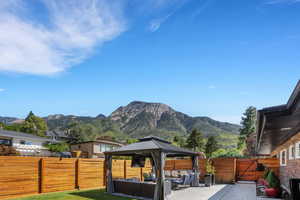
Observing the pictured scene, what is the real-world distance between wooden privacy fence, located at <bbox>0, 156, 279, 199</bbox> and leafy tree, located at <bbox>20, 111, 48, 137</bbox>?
140 feet

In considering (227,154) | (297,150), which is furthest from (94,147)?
(297,150)

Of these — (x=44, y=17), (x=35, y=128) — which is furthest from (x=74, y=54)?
(x=35, y=128)

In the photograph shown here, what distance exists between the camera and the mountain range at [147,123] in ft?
272

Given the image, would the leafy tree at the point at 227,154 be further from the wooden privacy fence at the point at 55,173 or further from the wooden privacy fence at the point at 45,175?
the wooden privacy fence at the point at 45,175

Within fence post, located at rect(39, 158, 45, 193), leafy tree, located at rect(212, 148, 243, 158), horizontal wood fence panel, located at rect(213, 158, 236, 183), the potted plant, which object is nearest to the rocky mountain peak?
leafy tree, located at rect(212, 148, 243, 158)

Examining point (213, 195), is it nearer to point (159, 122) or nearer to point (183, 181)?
point (183, 181)

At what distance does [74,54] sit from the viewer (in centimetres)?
1414

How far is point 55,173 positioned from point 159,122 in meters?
89.8

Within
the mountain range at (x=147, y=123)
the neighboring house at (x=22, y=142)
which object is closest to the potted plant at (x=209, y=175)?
the neighboring house at (x=22, y=142)

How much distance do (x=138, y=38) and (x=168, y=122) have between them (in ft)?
288

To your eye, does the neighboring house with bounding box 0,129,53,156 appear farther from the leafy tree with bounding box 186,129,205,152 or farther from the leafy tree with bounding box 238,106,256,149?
the leafy tree with bounding box 238,106,256,149

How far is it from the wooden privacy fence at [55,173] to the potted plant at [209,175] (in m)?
1.31

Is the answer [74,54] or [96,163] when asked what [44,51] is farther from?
[96,163]

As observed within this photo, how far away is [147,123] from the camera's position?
3866 inches
